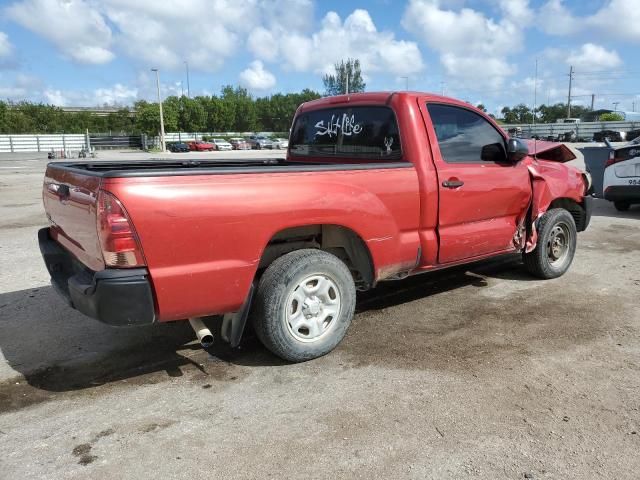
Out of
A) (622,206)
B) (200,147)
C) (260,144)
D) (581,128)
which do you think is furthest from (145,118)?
(622,206)

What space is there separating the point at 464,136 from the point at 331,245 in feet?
5.43

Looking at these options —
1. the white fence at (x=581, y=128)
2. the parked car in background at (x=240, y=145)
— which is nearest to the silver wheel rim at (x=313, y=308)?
the white fence at (x=581, y=128)

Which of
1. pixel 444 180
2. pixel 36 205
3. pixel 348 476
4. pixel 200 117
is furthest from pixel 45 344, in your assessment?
pixel 200 117

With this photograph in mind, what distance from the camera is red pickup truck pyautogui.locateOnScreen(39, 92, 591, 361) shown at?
3.08 meters

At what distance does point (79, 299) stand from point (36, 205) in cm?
1088

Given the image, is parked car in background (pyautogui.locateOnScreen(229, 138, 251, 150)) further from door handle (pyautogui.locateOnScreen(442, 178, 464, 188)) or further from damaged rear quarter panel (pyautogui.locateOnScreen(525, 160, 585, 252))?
door handle (pyautogui.locateOnScreen(442, 178, 464, 188))

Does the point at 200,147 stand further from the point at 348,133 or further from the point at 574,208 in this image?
the point at 348,133

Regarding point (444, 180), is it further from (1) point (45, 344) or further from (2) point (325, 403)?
(1) point (45, 344)

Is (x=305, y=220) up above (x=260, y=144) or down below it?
below

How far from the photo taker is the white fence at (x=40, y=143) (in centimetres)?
5422

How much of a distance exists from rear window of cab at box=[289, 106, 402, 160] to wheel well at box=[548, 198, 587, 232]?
2486 mm

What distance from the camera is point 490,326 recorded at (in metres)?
4.57

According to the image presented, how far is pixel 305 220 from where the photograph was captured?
362cm

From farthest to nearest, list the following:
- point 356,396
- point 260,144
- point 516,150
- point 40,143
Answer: point 260,144 < point 40,143 < point 516,150 < point 356,396
